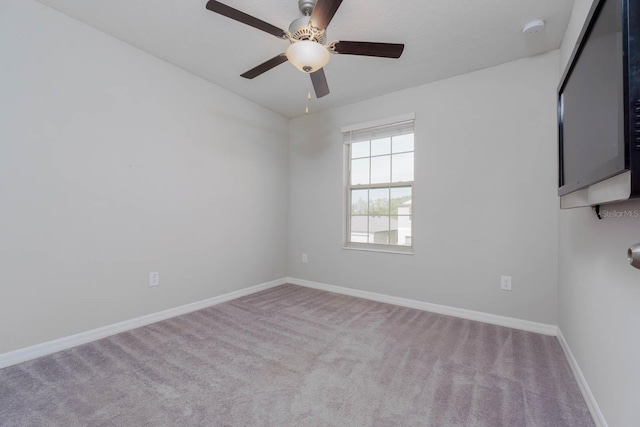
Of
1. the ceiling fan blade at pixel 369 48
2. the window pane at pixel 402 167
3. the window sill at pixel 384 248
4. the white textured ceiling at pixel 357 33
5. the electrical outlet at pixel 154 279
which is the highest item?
the white textured ceiling at pixel 357 33

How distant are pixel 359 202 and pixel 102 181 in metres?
2.66

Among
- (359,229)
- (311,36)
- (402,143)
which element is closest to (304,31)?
(311,36)

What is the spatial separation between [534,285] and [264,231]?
2984mm

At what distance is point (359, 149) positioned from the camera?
3.59 metres

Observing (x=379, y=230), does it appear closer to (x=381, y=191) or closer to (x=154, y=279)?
(x=381, y=191)

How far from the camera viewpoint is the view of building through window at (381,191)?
3201 millimetres

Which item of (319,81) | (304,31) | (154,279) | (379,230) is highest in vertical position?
(304,31)

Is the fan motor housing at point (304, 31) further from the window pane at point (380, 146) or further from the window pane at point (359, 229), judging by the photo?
the window pane at point (359, 229)

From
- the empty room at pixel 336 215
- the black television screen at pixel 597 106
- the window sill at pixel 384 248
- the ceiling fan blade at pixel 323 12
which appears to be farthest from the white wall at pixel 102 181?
the black television screen at pixel 597 106

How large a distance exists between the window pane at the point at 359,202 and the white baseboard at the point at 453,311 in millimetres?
1004

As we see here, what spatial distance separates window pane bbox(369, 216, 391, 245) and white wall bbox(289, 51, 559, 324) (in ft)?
0.69

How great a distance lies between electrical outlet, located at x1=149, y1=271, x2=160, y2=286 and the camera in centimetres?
257

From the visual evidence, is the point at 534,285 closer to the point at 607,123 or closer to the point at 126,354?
the point at 607,123

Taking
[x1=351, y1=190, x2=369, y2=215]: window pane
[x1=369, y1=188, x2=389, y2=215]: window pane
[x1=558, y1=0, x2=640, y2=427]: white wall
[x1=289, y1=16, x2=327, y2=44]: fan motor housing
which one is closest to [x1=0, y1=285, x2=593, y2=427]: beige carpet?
[x1=558, y1=0, x2=640, y2=427]: white wall
